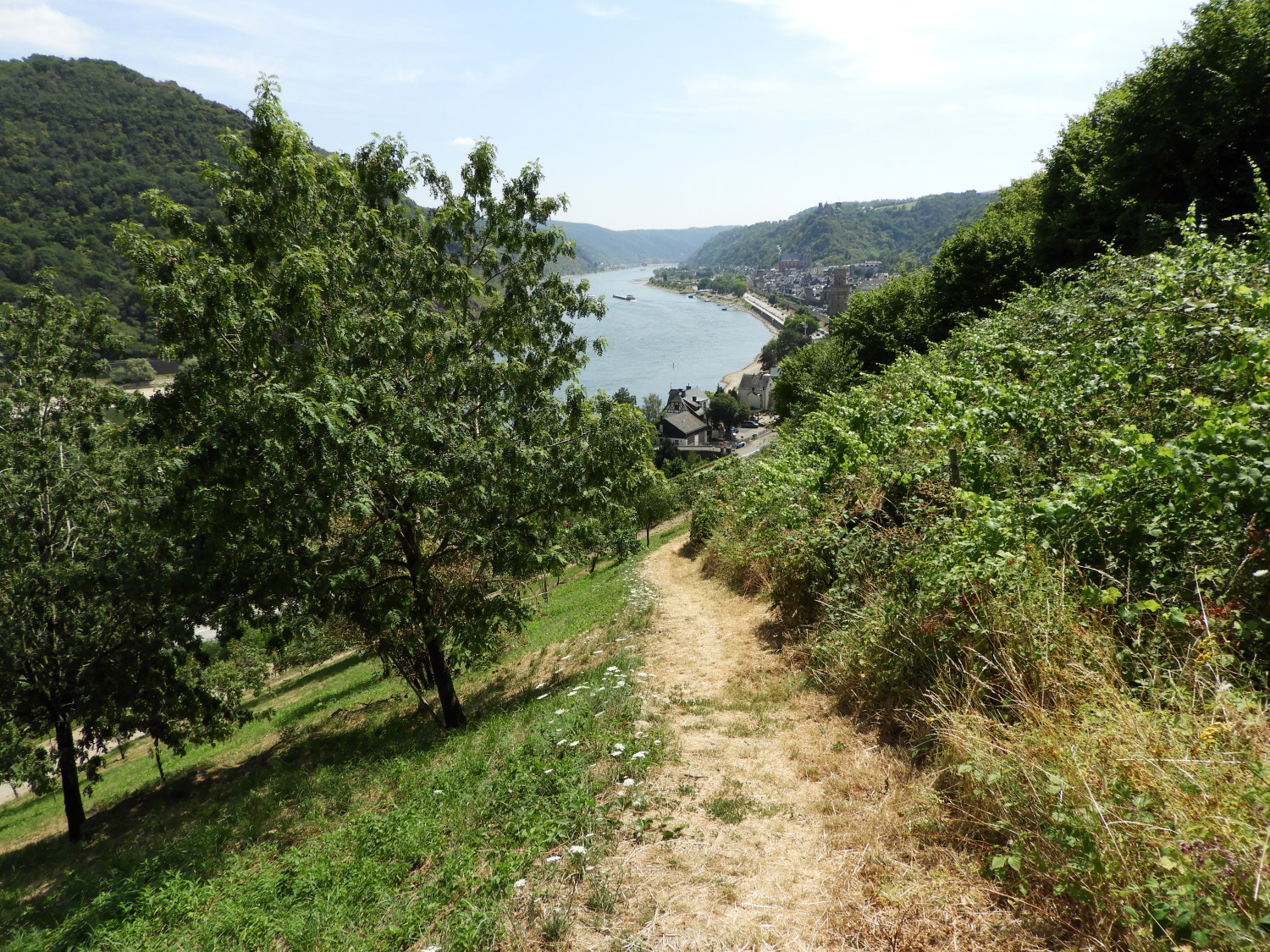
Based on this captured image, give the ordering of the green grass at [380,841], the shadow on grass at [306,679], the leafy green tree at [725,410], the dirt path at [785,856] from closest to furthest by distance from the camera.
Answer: the dirt path at [785,856]
the green grass at [380,841]
the shadow on grass at [306,679]
the leafy green tree at [725,410]

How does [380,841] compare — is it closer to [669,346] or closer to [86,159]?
[86,159]

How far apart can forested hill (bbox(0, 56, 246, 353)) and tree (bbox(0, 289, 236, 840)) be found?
43.5 meters

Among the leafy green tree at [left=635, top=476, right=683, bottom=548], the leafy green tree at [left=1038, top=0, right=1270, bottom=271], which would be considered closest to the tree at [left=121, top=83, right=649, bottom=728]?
the leafy green tree at [left=1038, top=0, right=1270, bottom=271]

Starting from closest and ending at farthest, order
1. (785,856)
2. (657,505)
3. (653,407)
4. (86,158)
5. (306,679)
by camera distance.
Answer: (785,856)
(306,679)
(657,505)
(653,407)
(86,158)

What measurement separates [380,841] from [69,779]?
10011 mm

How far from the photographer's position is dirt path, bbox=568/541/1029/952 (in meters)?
2.98

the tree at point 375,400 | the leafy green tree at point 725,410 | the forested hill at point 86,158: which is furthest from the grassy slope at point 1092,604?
the leafy green tree at point 725,410

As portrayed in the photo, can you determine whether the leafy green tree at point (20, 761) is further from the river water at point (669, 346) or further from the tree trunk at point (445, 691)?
the river water at point (669, 346)

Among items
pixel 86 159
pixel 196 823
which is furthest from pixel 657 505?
pixel 86 159

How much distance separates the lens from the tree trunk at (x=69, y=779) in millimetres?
10433

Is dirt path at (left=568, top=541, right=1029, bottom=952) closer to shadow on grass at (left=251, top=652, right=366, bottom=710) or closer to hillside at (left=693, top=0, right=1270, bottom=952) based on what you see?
hillside at (left=693, top=0, right=1270, bottom=952)

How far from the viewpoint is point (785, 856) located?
3643mm

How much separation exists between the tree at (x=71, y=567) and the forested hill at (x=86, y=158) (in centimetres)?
4352

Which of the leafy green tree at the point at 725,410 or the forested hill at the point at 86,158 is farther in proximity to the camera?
the leafy green tree at the point at 725,410
